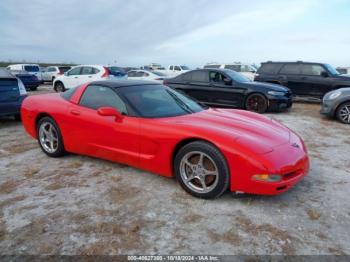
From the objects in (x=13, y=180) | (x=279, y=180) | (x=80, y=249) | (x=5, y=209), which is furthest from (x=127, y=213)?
(x=13, y=180)

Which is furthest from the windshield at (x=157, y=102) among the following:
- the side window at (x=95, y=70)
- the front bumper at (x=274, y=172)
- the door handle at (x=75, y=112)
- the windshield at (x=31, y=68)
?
the windshield at (x=31, y=68)

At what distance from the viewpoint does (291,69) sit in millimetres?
12242

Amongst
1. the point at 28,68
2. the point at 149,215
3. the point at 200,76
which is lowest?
the point at 149,215

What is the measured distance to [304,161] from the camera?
3359 mm

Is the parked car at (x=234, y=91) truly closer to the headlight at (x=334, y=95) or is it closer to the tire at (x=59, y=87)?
the headlight at (x=334, y=95)

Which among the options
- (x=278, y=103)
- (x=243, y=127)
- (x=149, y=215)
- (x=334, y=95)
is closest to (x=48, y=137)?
(x=149, y=215)

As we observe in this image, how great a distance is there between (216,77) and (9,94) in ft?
19.2

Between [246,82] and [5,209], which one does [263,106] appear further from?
[5,209]

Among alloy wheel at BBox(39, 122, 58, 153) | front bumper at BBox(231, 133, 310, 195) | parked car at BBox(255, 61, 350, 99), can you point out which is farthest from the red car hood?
parked car at BBox(255, 61, 350, 99)

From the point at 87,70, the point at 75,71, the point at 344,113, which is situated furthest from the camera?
the point at 75,71

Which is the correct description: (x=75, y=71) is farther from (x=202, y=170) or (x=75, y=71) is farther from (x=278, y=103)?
(x=202, y=170)

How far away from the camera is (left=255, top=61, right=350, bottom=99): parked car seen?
1125 centimetres

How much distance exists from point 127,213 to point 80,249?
65 cm

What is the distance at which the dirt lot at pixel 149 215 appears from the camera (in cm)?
252
